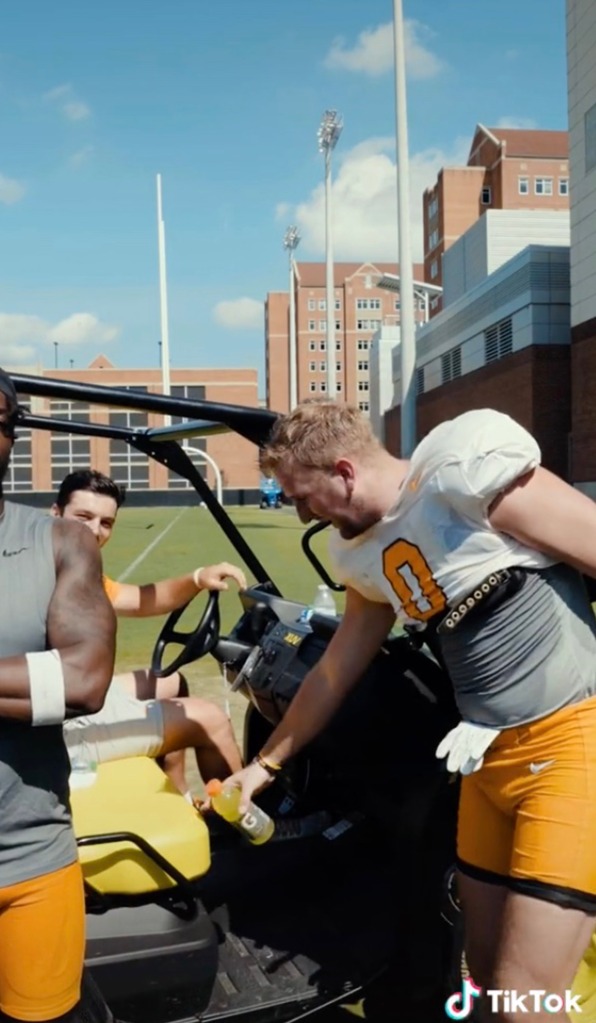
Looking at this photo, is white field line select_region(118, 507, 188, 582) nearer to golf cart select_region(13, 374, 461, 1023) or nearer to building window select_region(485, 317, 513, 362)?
golf cart select_region(13, 374, 461, 1023)

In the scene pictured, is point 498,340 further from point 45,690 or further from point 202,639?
point 45,690

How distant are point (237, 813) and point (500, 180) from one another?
245ft

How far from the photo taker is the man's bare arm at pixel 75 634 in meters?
1.74

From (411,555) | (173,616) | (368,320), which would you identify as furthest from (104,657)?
(368,320)

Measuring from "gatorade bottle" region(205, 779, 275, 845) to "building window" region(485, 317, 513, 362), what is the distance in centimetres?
3509

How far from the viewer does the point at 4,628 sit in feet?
5.92

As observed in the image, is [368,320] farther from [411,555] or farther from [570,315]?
[411,555]

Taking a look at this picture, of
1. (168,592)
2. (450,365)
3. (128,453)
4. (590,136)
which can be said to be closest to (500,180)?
(450,365)

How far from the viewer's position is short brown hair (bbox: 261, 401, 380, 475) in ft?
7.13

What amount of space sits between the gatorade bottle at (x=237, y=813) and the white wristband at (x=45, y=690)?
88 cm

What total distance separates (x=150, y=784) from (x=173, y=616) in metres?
0.96

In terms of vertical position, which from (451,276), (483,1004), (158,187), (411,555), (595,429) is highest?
(158,187)

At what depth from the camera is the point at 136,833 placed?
240 cm

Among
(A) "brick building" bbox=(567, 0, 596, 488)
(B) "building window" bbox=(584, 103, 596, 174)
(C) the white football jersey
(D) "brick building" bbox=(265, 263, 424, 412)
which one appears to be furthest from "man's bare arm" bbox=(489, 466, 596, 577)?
(D) "brick building" bbox=(265, 263, 424, 412)
